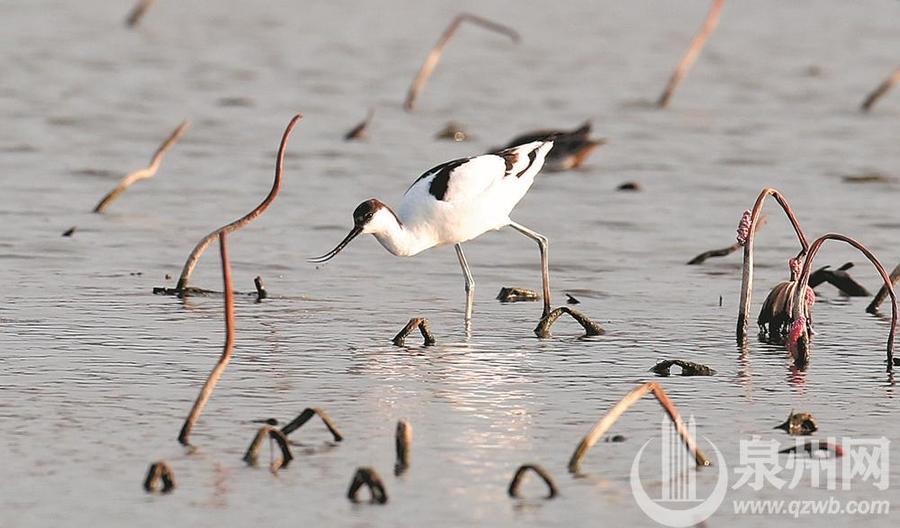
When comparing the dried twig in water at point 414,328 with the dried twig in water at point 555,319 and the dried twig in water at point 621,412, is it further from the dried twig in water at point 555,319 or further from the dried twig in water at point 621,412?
the dried twig in water at point 621,412

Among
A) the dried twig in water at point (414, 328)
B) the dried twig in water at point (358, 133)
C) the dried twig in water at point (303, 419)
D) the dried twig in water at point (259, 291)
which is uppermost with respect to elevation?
the dried twig in water at point (358, 133)

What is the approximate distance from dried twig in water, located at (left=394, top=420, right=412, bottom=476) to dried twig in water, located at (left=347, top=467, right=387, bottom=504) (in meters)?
0.35

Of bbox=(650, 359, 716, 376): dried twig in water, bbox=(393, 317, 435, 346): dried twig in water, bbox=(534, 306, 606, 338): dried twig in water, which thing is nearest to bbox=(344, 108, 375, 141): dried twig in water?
bbox=(534, 306, 606, 338): dried twig in water

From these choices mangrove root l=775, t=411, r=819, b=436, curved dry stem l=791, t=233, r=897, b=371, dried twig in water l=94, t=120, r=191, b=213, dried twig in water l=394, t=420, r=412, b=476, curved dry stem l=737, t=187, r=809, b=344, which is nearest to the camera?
dried twig in water l=394, t=420, r=412, b=476

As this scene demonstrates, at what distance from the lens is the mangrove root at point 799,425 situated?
7.21m

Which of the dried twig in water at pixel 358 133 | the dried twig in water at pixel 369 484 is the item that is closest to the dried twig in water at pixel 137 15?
the dried twig in water at pixel 358 133

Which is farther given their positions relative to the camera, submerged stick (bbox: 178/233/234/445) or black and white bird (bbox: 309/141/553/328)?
black and white bird (bbox: 309/141/553/328)

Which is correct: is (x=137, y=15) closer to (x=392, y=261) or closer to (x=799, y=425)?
(x=392, y=261)

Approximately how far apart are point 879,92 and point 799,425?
11.7 metres

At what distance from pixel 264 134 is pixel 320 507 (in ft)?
34.6

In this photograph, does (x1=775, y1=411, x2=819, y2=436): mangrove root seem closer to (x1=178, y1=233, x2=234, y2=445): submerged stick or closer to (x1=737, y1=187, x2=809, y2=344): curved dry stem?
(x1=737, y1=187, x2=809, y2=344): curved dry stem

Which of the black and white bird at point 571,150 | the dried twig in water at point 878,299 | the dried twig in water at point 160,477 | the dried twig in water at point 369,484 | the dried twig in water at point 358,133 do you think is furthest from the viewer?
the dried twig in water at point 358,133

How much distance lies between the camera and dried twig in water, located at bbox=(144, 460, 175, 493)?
6227mm

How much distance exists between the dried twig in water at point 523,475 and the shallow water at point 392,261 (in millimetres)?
81
